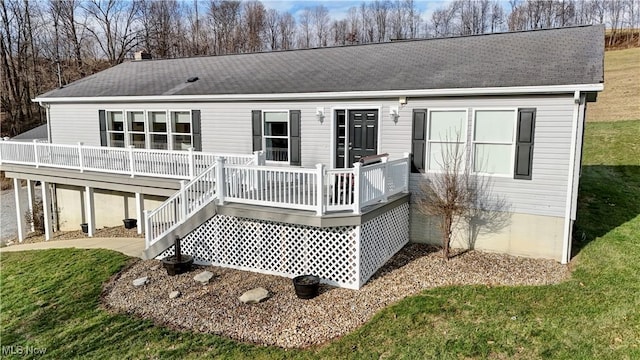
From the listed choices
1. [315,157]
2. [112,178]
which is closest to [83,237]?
[112,178]

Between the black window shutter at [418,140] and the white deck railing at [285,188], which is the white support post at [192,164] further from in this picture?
the black window shutter at [418,140]

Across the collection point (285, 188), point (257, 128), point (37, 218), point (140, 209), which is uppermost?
point (257, 128)

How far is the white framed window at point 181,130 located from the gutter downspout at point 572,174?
9.79 meters

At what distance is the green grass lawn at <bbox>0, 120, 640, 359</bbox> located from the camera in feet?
18.3

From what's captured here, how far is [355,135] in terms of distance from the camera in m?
10.1

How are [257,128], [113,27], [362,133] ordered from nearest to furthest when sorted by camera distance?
[362,133], [257,128], [113,27]

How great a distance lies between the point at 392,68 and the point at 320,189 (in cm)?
489

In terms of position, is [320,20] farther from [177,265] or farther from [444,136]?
[177,265]

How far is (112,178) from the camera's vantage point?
12.3 metres

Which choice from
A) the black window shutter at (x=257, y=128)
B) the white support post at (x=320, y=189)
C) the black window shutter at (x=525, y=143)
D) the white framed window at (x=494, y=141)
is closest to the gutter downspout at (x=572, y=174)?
the black window shutter at (x=525, y=143)

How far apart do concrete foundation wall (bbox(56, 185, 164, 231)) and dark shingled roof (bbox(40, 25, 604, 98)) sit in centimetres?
338

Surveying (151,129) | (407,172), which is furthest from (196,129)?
(407,172)

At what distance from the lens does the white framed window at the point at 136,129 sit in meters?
13.4

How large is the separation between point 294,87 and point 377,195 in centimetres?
424
